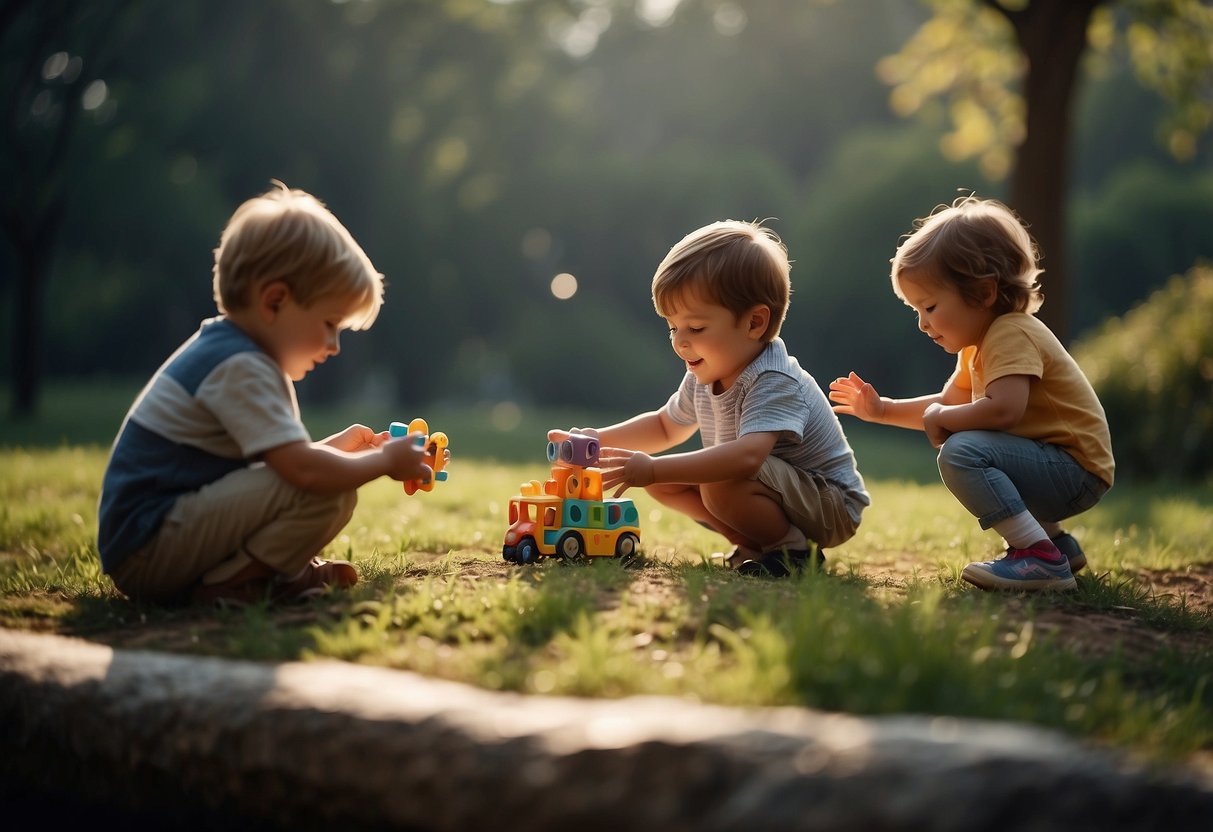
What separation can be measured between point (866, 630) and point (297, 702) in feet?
4.43

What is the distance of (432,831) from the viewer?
7.39 feet

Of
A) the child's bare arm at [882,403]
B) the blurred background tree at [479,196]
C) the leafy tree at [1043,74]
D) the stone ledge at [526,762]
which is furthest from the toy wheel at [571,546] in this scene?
the blurred background tree at [479,196]

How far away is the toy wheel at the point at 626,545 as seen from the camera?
4242 millimetres

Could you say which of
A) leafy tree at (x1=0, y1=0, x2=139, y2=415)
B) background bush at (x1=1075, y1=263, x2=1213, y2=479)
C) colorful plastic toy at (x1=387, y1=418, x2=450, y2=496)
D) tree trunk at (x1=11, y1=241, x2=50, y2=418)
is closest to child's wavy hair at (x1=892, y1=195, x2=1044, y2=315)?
colorful plastic toy at (x1=387, y1=418, x2=450, y2=496)

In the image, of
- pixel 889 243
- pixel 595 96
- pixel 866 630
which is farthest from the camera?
pixel 595 96

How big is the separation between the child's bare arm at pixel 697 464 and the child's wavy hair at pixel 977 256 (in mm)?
881

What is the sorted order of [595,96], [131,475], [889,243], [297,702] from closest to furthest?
[297,702] < [131,475] < [889,243] < [595,96]

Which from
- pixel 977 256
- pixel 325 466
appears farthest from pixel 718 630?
pixel 977 256

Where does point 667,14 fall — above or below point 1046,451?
above

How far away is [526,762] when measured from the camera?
2.14 metres

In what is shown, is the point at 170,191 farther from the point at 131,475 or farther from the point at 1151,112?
the point at 1151,112

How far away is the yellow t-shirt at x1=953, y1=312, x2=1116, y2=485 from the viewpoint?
4000mm

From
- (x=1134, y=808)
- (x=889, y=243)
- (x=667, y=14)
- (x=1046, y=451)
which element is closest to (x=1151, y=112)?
(x=889, y=243)

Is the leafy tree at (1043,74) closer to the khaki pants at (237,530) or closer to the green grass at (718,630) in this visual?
the green grass at (718,630)
